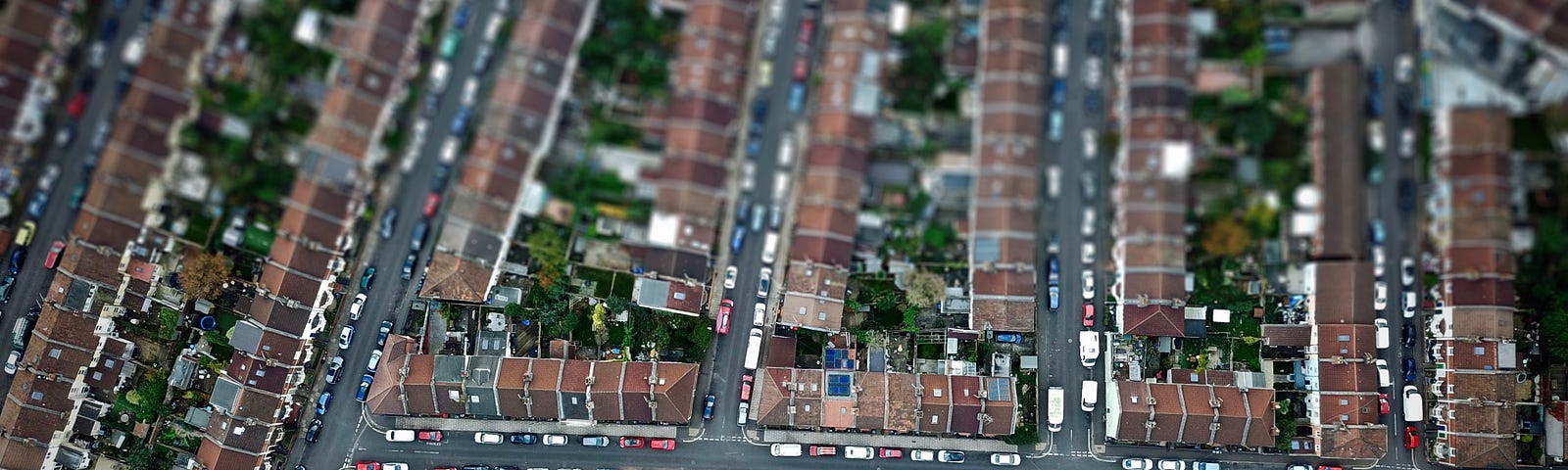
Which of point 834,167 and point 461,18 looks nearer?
point 834,167

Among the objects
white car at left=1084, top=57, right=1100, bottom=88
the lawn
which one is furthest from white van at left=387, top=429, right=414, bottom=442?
white car at left=1084, top=57, right=1100, bottom=88

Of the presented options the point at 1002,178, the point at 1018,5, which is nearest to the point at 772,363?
the point at 1002,178

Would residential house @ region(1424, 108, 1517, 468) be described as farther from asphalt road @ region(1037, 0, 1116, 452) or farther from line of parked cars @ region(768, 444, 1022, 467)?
line of parked cars @ region(768, 444, 1022, 467)

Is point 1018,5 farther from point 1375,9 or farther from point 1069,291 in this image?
point 1375,9

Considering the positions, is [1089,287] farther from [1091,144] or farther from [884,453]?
[884,453]

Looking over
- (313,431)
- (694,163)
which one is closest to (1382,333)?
(694,163)

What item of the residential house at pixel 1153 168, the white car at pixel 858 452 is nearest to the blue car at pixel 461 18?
the white car at pixel 858 452
